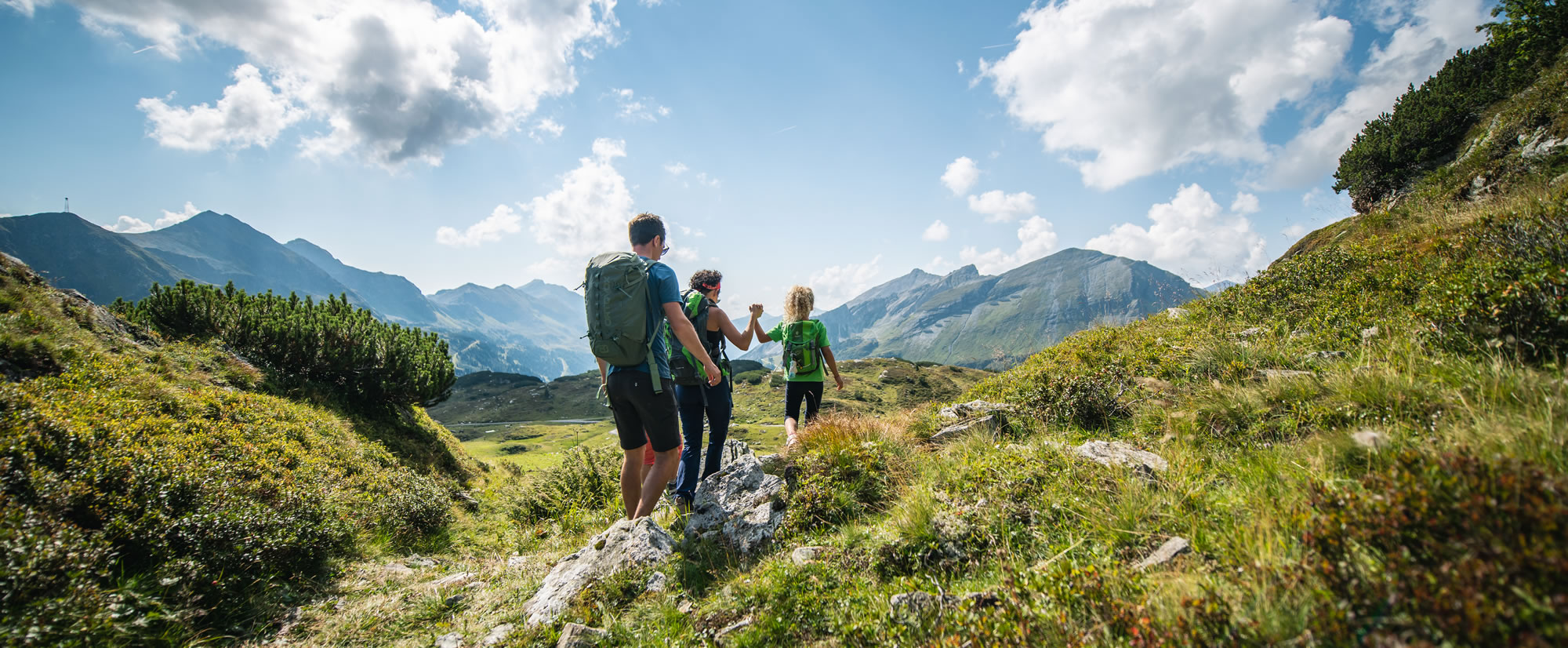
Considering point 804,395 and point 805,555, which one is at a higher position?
point 804,395

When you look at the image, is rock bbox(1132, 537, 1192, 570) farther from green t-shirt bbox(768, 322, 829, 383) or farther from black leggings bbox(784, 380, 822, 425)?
black leggings bbox(784, 380, 822, 425)

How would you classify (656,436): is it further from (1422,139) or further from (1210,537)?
(1422,139)

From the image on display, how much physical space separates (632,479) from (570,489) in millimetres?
4590

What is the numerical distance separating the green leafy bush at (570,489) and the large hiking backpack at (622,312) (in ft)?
14.1

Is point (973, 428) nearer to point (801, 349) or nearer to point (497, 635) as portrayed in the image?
point (801, 349)

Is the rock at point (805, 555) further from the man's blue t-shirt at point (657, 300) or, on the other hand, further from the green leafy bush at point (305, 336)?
the green leafy bush at point (305, 336)

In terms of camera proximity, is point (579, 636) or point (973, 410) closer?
point (579, 636)

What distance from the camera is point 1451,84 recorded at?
30.7 m

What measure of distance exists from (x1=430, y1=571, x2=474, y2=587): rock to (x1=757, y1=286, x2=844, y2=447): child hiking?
4.50 m

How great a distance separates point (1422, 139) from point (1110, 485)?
4317 cm

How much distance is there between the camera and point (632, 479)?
19.5 ft

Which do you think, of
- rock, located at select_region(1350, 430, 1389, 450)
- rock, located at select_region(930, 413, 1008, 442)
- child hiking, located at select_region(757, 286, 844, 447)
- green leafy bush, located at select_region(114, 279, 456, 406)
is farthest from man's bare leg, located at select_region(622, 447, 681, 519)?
green leafy bush, located at select_region(114, 279, 456, 406)

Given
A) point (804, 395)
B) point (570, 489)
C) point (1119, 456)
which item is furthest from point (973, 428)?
point (570, 489)

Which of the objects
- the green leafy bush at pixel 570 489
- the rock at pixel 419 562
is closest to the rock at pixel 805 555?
the green leafy bush at pixel 570 489
